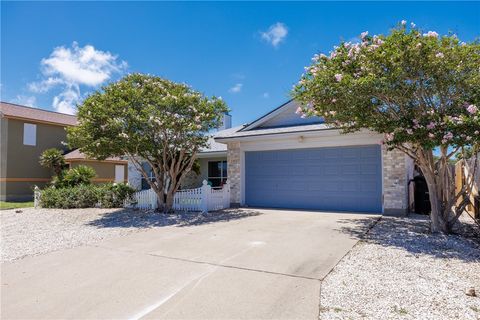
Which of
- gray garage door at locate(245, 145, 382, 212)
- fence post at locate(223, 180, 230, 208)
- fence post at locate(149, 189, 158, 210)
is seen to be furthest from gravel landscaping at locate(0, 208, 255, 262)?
gray garage door at locate(245, 145, 382, 212)

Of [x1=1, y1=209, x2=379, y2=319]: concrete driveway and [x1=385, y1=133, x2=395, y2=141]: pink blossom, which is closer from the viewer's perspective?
[x1=1, y1=209, x2=379, y2=319]: concrete driveway

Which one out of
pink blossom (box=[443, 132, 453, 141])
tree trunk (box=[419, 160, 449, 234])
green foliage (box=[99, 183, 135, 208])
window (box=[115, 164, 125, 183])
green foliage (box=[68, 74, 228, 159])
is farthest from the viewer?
window (box=[115, 164, 125, 183])

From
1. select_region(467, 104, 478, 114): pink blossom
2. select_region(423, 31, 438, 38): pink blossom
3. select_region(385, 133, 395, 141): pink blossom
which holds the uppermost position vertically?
select_region(423, 31, 438, 38): pink blossom

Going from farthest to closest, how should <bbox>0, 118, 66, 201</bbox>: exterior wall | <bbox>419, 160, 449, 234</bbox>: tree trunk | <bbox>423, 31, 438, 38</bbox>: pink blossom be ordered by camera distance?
<bbox>0, 118, 66, 201</bbox>: exterior wall → <bbox>419, 160, 449, 234</bbox>: tree trunk → <bbox>423, 31, 438, 38</bbox>: pink blossom

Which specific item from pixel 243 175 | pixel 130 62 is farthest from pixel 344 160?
pixel 130 62

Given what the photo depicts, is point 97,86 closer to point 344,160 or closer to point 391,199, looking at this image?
point 344,160

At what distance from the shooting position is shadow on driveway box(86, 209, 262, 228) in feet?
33.7

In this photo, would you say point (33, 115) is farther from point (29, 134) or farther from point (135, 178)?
point (135, 178)

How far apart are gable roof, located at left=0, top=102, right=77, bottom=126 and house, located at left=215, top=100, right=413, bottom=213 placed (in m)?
16.1

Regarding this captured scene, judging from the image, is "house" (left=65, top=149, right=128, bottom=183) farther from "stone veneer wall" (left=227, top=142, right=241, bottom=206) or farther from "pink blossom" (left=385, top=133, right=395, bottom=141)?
"pink blossom" (left=385, top=133, right=395, bottom=141)

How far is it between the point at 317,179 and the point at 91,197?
1059 cm

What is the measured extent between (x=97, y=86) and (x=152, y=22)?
3.46 m

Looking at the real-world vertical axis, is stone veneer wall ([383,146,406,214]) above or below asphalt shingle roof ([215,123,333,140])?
below

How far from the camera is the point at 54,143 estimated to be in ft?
78.5
